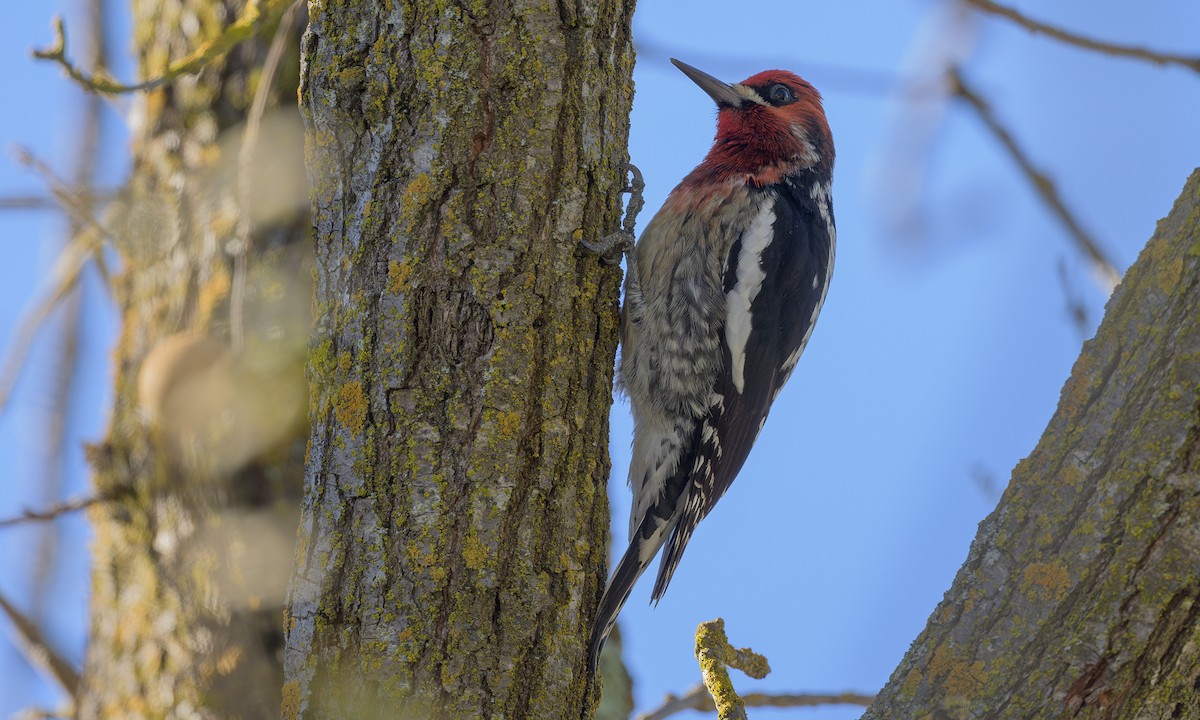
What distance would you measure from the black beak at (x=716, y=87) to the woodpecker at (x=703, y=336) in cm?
54

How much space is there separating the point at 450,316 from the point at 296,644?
72 cm

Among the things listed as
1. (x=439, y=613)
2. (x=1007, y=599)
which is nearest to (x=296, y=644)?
(x=439, y=613)

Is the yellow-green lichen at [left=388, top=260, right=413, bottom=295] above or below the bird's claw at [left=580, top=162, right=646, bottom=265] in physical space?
below

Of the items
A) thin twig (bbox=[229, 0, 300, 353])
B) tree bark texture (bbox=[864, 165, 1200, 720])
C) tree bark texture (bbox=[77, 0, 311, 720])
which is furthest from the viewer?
tree bark texture (bbox=[77, 0, 311, 720])

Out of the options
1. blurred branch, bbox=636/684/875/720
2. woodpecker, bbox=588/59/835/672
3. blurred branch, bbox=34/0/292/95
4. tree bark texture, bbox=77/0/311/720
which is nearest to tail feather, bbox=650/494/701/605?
woodpecker, bbox=588/59/835/672

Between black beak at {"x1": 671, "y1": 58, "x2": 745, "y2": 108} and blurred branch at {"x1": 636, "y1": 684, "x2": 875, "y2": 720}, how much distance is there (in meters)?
2.09

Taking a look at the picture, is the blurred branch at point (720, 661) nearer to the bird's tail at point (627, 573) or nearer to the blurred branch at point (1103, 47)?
the bird's tail at point (627, 573)

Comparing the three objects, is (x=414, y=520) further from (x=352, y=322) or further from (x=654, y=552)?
(x=654, y=552)

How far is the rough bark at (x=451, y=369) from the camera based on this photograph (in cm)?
220

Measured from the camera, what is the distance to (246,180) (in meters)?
3.58

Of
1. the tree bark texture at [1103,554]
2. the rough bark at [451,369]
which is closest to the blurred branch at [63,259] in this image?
the rough bark at [451,369]

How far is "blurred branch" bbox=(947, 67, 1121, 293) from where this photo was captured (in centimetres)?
364

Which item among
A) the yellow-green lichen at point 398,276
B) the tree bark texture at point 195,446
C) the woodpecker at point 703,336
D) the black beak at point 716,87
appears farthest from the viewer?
the black beak at point 716,87

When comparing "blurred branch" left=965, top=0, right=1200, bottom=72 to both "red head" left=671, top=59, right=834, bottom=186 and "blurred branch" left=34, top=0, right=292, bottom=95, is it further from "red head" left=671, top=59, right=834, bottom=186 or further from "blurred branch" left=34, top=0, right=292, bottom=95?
"blurred branch" left=34, top=0, right=292, bottom=95
